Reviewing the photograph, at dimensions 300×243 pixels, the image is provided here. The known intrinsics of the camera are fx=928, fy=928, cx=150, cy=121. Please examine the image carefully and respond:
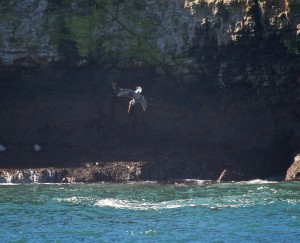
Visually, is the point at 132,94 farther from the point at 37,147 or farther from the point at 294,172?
the point at 294,172

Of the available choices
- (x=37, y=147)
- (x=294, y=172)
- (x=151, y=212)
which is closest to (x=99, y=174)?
(x=37, y=147)

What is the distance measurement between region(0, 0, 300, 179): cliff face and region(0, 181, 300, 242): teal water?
465 cm

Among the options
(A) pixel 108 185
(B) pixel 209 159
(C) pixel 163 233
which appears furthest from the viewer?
(B) pixel 209 159

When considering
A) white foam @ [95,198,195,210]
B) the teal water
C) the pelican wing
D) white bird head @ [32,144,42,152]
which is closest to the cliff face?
white bird head @ [32,144,42,152]

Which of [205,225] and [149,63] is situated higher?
[149,63]

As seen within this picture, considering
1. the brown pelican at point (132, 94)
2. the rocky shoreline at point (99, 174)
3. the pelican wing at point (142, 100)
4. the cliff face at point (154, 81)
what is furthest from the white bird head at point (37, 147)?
the pelican wing at point (142, 100)

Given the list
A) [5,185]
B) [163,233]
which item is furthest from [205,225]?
[5,185]

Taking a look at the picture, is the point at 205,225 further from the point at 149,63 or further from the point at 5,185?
the point at 149,63

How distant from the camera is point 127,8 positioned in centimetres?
4744

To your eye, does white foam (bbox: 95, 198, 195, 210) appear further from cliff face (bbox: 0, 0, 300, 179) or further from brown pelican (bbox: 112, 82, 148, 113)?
brown pelican (bbox: 112, 82, 148, 113)

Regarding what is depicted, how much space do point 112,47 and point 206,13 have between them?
5088 mm

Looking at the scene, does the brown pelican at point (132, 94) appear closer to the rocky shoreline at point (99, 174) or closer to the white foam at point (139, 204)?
the rocky shoreline at point (99, 174)

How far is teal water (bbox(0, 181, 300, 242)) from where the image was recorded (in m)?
30.4

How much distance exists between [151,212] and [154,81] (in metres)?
13.9
